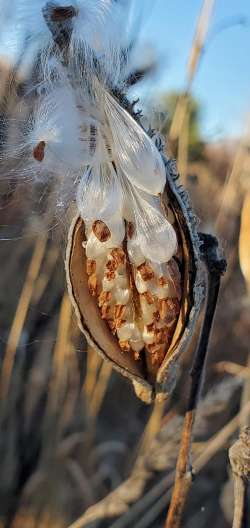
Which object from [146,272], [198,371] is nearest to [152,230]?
[146,272]

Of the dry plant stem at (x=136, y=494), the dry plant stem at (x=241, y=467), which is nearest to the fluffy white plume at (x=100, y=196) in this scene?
the dry plant stem at (x=241, y=467)

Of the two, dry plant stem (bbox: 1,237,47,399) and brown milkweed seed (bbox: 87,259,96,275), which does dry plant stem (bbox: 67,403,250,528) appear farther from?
brown milkweed seed (bbox: 87,259,96,275)

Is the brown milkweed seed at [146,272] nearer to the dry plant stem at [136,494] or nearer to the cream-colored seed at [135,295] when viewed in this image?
the cream-colored seed at [135,295]

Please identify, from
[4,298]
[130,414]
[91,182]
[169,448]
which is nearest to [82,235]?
[91,182]

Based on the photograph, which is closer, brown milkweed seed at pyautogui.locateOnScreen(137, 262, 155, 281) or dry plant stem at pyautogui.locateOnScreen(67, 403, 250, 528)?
brown milkweed seed at pyautogui.locateOnScreen(137, 262, 155, 281)

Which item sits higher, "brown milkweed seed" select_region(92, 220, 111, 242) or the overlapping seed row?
"brown milkweed seed" select_region(92, 220, 111, 242)

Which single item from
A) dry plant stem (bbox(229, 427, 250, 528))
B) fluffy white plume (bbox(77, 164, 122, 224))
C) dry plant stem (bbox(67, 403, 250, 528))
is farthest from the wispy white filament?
dry plant stem (bbox(67, 403, 250, 528))

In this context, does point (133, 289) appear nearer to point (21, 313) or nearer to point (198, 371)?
point (198, 371)
